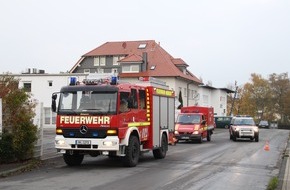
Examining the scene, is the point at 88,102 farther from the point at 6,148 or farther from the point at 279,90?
the point at 279,90

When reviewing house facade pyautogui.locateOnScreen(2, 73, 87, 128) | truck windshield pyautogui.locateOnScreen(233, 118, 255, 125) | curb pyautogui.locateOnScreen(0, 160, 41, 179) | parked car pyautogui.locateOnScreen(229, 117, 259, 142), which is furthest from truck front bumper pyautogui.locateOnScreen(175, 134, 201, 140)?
house facade pyautogui.locateOnScreen(2, 73, 87, 128)

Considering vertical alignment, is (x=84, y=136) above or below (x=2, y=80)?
below

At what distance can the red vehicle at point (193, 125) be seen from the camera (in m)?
31.1

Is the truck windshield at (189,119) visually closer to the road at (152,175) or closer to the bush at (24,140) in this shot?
the road at (152,175)

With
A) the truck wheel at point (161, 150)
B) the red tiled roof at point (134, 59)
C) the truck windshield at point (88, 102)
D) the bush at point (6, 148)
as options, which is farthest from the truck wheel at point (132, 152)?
the red tiled roof at point (134, 59)

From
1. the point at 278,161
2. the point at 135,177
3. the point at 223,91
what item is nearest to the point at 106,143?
the point at 135,177

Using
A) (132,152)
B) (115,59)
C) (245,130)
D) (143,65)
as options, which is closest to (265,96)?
(115,59)

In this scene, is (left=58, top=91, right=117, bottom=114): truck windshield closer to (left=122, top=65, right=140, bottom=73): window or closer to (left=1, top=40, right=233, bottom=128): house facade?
(left=1, top=40, right=233, bottom=128): house facade

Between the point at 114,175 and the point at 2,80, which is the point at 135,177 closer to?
the point at 114,175

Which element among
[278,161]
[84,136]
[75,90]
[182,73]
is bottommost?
[278,161]

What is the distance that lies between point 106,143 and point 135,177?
1923 mm

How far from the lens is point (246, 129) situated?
3347cm

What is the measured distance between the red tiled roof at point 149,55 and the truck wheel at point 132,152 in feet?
145

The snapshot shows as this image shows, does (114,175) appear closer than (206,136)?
Yes
